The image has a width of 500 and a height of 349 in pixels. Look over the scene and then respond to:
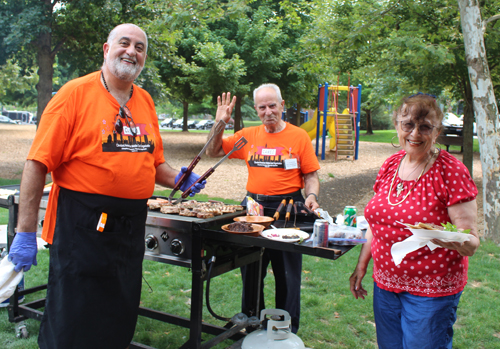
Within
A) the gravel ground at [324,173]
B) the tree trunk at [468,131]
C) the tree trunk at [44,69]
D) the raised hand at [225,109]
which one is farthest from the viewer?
the tree trunk at [44,69]

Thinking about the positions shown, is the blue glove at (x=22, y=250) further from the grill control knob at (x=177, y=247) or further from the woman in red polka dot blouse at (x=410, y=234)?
the woman in red polka dot blouse at (x=410, y=234)

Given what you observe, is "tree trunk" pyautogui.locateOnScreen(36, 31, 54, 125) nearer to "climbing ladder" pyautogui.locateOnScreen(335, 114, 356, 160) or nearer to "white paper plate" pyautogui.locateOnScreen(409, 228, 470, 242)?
"climbing ladder" pyautogui.locateOnScreen(335, 114, 356, 160)

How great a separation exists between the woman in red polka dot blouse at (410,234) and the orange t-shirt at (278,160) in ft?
4.08

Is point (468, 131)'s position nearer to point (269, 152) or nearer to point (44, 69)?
point (269, 152)

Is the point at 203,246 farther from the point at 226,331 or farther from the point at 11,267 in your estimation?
the point at 11,267

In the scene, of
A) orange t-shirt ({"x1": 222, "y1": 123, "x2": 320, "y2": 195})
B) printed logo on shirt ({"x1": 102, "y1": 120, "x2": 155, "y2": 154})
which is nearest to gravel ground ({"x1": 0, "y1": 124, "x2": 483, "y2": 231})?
orange t-shirt ({"x1": 222, "y1": 123, "x2": 320, "y2": 195})

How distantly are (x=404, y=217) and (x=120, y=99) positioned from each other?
5.51 feet

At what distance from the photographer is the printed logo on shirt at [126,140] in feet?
7.59

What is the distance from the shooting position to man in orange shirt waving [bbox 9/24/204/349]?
224 cm

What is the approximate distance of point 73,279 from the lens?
2283 millimetres

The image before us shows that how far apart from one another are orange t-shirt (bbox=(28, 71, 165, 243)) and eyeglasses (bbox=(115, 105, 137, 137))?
0.02 metres

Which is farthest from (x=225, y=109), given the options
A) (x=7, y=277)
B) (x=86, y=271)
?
(x=7, y=277)

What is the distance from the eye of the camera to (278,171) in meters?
3.49

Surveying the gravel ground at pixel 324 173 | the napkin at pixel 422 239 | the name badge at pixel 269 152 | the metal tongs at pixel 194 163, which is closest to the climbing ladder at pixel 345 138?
the gravel ground at pixel 324 173
